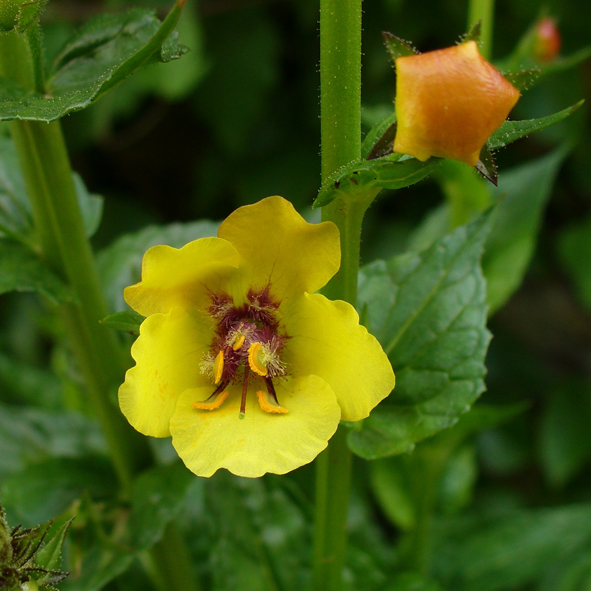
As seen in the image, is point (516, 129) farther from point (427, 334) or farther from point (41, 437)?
point (41, 437)

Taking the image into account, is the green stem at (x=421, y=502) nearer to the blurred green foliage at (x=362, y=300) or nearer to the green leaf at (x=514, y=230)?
the blurred green foliage at (x=362, y=300)

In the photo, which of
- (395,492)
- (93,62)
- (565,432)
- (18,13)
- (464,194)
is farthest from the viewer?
(565,432)

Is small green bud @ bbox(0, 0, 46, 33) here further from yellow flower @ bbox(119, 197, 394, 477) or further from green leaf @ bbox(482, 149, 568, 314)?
green leaf @ bbox(482, 149, 568, 314)

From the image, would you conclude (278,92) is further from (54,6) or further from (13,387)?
(13,387)

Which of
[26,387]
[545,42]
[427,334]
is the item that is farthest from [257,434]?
[545,42]

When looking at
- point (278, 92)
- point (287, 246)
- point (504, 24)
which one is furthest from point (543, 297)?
point (287, 246)
